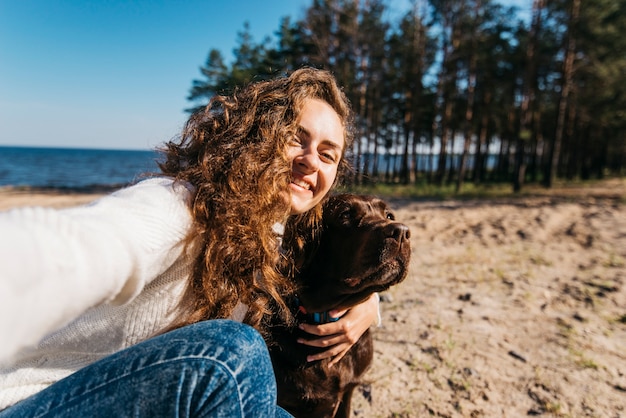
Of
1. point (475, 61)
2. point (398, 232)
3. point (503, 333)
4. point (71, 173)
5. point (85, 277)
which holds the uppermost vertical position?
point (475, 61)

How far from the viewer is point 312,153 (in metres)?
1.92

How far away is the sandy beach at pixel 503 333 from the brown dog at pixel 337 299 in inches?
22.4

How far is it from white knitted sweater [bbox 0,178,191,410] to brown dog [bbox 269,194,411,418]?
1056 mm

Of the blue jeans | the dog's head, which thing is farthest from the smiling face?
the blue jeans

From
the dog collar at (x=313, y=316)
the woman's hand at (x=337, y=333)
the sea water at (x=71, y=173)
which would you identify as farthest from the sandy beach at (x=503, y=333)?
the sea water at (x=71, y=173)

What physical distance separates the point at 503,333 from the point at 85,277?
12.8ft

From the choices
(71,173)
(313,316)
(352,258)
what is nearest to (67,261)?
(313,316)

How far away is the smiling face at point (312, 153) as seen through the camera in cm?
190

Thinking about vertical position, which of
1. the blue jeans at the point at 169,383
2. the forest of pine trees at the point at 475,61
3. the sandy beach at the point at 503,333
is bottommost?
the sandy beach at the point at 503,333

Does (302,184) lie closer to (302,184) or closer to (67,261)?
(302,184)

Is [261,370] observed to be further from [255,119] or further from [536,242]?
[536,242]

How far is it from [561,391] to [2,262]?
11.3ft

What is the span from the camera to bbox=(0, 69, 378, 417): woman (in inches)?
31.8

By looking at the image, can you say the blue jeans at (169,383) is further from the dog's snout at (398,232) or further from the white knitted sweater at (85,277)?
the dog's snout at (398,232)
